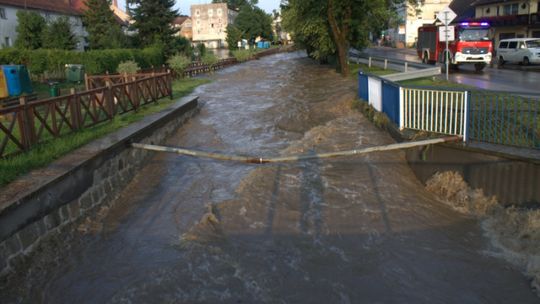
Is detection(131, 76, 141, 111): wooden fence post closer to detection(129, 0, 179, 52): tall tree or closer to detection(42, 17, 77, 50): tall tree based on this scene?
detection(42, 17, 77, 50): tall tree

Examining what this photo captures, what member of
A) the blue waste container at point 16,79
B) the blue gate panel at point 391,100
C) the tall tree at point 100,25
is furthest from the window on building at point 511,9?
the blue waste container at point 16,79

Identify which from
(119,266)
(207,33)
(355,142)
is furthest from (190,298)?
(207,33)

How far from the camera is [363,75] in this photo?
17.1 metres

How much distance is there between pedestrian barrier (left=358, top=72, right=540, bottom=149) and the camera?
28.7 ft

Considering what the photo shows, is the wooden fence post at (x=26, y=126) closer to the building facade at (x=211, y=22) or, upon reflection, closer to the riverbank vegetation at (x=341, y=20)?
the riverbank vegetation at (x=341, y=20)

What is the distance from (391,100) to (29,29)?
1477 inches

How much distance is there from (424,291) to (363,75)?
11955mm

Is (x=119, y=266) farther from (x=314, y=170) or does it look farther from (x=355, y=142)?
(x=355, y=142)

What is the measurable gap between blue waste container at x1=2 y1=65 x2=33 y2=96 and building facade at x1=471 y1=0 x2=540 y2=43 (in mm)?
37105

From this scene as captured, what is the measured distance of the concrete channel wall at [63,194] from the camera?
21.3 feet

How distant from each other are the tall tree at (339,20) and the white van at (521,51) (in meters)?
7.46

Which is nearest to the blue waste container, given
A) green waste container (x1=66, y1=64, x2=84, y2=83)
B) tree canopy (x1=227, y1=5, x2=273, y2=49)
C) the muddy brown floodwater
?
green waste container (x1=66, y1=64, x2=84, y2=83)

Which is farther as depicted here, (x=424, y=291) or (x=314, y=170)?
(x=314, y=170)

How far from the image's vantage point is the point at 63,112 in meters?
10.6
